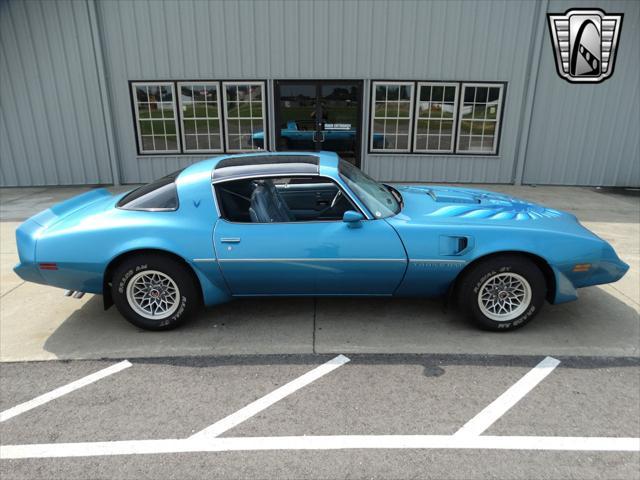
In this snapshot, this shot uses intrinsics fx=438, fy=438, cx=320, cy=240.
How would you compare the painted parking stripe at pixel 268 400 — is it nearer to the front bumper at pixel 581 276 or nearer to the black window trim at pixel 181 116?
the front bumper at pixel 581 276

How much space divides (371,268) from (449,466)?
1.54 m

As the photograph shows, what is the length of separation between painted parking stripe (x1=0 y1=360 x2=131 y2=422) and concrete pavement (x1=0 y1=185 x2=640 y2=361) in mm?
170

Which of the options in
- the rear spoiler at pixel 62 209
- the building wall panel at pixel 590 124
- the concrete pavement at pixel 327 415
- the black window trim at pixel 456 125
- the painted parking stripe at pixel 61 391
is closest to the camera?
the concrete pavement at pixel 327 415

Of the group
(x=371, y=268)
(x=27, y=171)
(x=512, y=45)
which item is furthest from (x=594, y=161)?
(x=27, y=171)

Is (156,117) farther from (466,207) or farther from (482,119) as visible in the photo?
(466,207)

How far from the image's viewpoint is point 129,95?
962cm

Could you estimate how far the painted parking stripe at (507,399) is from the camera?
261cm

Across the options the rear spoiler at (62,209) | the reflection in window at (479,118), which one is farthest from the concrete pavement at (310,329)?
the reflection in window at (479,118)

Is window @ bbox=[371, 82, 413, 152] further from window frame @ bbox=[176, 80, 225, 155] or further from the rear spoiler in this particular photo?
the rear spoiler

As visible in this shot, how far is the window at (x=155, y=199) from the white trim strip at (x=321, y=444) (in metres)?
1.83

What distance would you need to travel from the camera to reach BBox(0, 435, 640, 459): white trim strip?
2.44 m

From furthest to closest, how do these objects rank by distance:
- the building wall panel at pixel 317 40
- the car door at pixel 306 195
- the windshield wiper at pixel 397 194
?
the building wall panel at pixel 317 40
the car door at pixel 306 195
the windshield wiper at pixel 397 194

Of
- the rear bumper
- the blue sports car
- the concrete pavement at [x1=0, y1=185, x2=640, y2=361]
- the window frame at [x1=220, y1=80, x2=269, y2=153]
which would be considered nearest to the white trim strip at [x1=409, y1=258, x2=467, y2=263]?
the blue sports car

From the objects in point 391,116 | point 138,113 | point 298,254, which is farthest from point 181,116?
point 298,254
